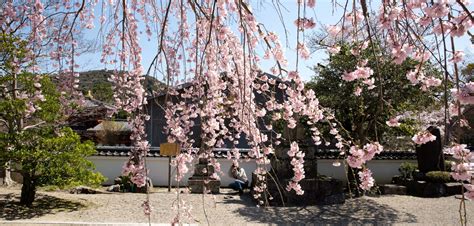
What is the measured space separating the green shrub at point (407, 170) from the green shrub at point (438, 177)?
0.96 metres

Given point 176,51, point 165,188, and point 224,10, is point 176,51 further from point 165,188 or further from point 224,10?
point 165,188

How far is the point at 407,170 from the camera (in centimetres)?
1181

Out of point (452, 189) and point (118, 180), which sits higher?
point (118, 180)

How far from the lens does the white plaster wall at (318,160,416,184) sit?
494 inches

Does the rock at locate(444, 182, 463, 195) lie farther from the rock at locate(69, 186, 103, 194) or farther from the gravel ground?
the rock at locate(69, 186, 103, 194)

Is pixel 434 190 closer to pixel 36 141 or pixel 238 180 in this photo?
pixel 238 180

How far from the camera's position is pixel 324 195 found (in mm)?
9023

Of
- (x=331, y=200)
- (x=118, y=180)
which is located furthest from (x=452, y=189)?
(x=118, y=180)

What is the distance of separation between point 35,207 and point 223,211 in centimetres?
349

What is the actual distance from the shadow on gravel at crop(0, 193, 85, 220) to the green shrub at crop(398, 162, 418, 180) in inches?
342

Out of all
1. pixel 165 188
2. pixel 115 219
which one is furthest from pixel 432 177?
pixel 115 219

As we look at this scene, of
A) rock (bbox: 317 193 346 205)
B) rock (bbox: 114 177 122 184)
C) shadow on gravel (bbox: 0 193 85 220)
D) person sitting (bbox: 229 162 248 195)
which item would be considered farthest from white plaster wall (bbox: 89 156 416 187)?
shadow on gravel (bbox: 0 193 85 220)

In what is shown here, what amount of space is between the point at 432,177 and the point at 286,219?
517 cm

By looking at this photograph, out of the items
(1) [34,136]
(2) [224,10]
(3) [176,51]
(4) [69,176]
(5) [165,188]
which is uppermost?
(2) [224,10]
